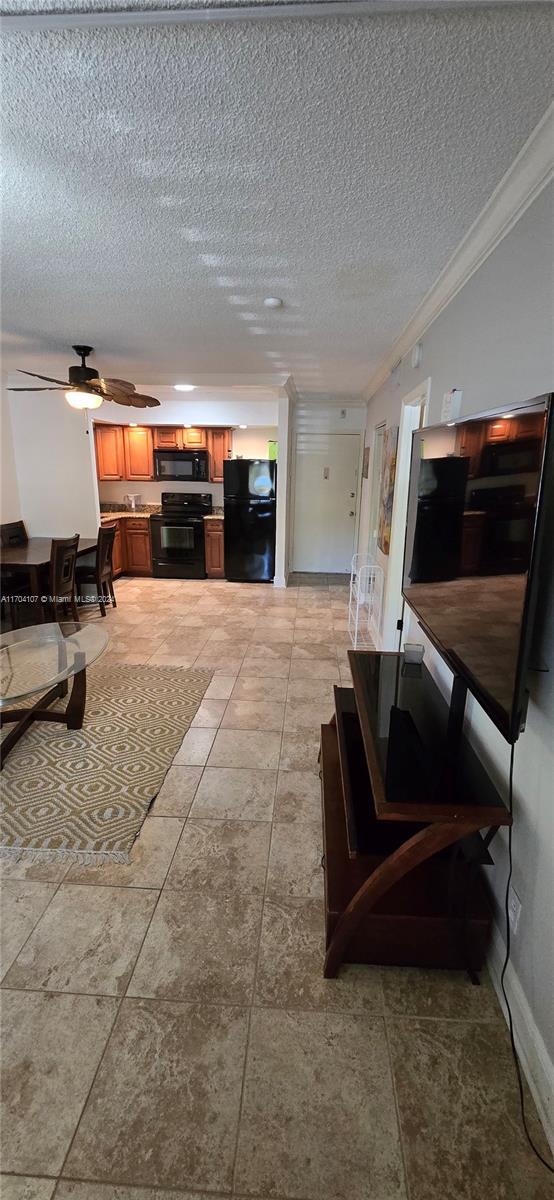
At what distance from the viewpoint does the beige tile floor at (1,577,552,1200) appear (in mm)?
991

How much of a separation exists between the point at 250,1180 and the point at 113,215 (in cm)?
288

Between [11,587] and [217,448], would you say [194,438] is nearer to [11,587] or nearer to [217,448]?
[217,448]

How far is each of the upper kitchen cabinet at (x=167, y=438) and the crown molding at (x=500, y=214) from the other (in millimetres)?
4198

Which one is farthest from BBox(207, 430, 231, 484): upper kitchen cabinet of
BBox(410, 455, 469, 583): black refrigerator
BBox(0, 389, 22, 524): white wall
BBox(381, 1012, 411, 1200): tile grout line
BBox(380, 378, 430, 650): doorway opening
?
BBox(381, 1012, 411, 1200): tile grout line

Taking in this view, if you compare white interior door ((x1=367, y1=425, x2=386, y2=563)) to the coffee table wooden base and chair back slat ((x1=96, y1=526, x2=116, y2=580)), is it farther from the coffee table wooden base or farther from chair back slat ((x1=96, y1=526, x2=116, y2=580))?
the coffee table wooden base

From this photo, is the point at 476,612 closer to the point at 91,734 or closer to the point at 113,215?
the point at 113,215

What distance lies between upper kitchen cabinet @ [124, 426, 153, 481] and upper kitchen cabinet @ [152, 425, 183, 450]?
0.28 feet

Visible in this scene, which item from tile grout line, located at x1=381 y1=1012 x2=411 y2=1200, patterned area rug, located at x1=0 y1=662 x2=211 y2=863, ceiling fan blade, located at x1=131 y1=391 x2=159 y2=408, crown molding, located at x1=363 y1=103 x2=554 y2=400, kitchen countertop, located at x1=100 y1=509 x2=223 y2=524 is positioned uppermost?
crown molding, located at x1=363 y1=103 x2=554 y2=400

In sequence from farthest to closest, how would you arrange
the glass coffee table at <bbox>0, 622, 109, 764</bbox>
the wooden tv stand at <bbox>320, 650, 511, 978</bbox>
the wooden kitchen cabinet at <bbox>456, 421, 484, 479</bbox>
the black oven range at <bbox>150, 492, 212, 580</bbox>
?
the black oven range at <bbox>150, 492, 212, 580</bbox> < the glass coffee table at <bbox>0, 622, 109, 764</bbox> < the wooden kitchen cabinet at <bbox>456, 421, 484, 479</bbox> < the wooden tv stand at <bbox>320, 650, 511, 978</bbox>

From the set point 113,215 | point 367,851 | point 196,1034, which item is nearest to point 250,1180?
point 196,1034

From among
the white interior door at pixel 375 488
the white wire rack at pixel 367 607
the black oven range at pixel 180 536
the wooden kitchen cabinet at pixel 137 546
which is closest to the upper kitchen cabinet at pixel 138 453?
the black oven range at pixel 180 536

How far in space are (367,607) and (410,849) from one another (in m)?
3.65

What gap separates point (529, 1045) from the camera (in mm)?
1146

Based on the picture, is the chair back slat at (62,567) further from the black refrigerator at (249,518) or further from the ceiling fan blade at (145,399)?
the black refrigerator at (249,518)
